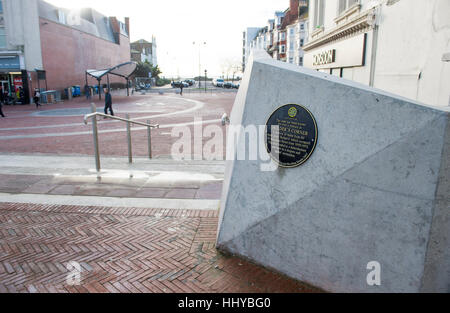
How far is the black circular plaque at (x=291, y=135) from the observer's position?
340cm

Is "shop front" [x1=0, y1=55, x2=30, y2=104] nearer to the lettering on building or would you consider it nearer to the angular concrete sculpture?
the lettering on building

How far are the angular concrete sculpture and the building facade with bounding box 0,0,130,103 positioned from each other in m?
33.2

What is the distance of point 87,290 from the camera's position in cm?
324

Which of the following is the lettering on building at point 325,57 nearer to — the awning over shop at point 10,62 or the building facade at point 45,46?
the building facade at point 45,46

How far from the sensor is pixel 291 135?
352cm

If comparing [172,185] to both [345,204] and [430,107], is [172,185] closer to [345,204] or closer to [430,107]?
[345,204]

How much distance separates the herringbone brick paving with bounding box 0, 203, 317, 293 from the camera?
3328 mm

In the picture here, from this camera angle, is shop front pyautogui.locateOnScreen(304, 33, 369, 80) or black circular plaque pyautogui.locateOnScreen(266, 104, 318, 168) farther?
shop front pyautogui.locateOnScreen(304, 33, 369, 80)
